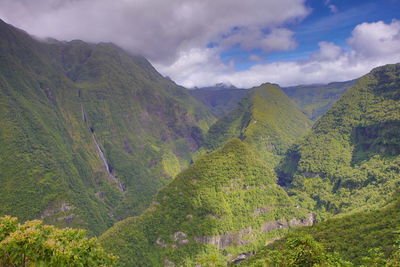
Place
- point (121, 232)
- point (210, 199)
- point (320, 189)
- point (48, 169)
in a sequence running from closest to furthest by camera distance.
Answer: point (121, 232), point (210, 199), point (320, 189), point (48, 169)

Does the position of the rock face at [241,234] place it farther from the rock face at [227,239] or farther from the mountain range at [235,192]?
the mountain range at [235,192]

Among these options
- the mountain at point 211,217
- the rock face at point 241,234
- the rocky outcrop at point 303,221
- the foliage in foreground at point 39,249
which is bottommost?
the rocky outcrop at point 303,221

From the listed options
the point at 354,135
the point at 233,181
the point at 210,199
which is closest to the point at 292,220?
the point at 233,181

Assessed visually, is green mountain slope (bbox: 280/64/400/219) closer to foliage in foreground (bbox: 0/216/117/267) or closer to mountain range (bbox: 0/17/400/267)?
mountain range (bbox: 0/17/400/267)

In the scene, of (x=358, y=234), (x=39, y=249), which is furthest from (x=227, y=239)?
(x=39, y=249)

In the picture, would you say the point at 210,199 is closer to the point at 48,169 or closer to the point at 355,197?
the point at 355,197

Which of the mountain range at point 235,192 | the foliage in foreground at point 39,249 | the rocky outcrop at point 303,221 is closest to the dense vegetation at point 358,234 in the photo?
the mountain range at point 235,192

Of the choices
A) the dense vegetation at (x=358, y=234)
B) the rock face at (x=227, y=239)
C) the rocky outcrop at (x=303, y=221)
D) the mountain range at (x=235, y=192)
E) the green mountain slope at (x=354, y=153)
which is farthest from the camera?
the green mountain slope at (x=354, y=153)

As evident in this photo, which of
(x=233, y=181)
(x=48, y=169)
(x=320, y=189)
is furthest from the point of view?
(x=48, y=169)
